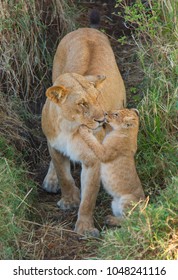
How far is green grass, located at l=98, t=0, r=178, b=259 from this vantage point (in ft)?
17.1

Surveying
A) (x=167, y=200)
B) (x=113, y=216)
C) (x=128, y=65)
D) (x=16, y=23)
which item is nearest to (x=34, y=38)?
(x=16, y=23)

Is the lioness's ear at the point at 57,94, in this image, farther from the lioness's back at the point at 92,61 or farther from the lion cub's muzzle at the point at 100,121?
the lioness's back at the point at 92,61

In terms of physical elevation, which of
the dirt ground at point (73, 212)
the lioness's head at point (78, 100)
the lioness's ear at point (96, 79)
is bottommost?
the dirt ground at point (73, 212)

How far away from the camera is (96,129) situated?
611 cm

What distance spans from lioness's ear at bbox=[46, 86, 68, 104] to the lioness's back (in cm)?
57

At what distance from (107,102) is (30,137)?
1.02 m

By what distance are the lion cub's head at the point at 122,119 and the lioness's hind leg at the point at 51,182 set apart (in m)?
1.04

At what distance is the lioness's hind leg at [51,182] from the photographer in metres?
6.96

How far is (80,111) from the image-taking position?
6.00m

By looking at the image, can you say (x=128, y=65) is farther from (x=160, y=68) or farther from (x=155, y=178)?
(x=155, y=178)

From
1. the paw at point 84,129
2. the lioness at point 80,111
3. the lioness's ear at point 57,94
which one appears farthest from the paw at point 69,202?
the lioness's ear at point 57,94

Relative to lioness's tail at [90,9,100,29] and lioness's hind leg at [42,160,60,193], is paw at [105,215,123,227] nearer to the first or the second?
lioness's hind leg at [42,160,60,193]

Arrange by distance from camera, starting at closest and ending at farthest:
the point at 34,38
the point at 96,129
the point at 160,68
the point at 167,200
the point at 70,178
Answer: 1. the point at 167,200
2. the point at 96,129
3. the point at 70,178
4. the point at 160,68
5. the point at 34,38

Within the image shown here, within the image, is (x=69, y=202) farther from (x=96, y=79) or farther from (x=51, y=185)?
(x=96, y=79)
